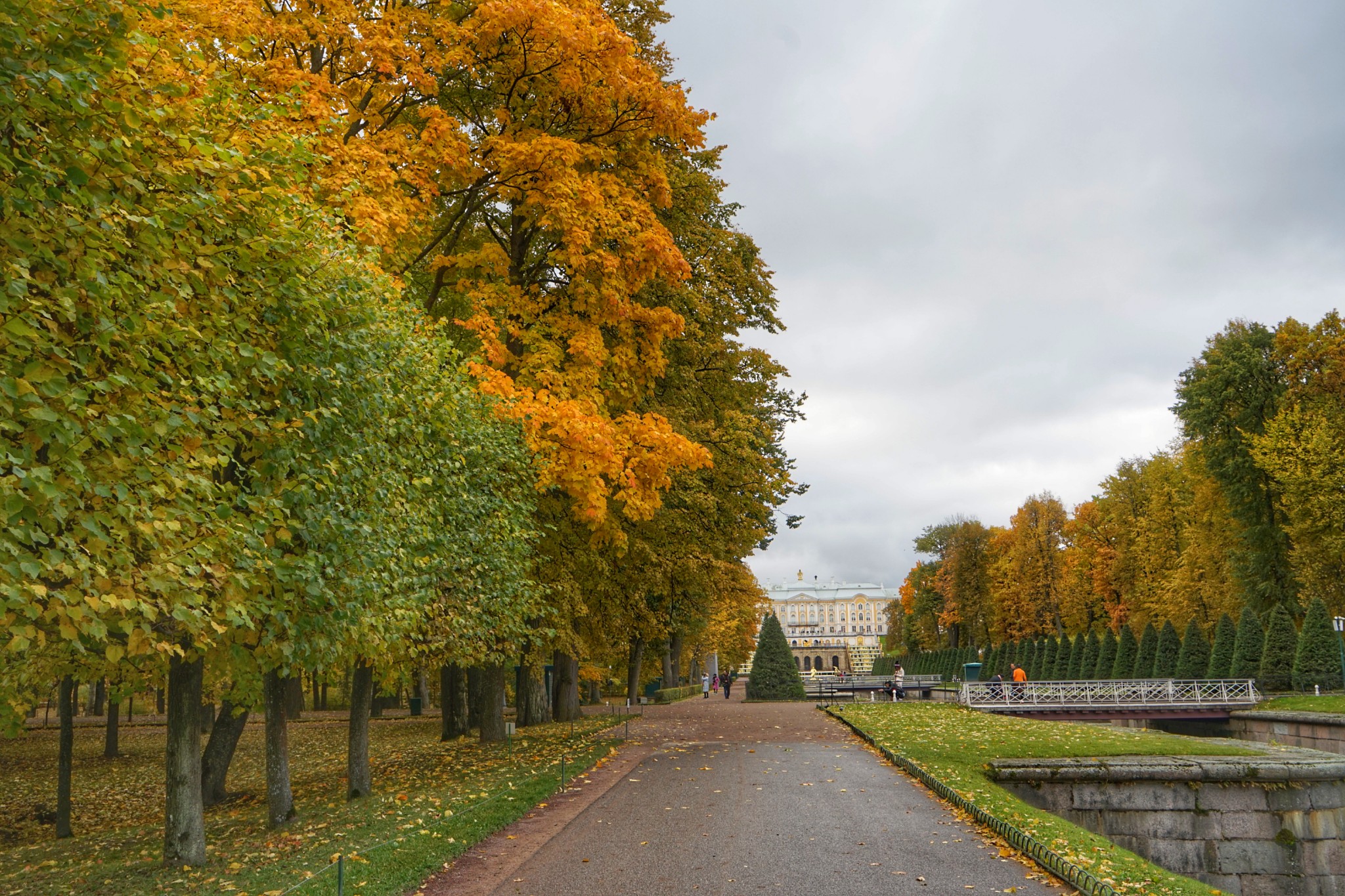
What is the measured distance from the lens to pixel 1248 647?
3656 cm

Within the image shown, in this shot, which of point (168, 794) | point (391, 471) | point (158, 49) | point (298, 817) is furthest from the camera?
point (298, 817)

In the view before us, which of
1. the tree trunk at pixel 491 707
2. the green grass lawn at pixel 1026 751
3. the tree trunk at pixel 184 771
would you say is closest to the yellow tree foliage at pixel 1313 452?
the green grass lawn at pixel 1026 751

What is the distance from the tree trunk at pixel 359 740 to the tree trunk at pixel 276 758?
1.48 meters

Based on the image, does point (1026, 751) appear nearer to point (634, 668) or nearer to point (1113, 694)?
point (1113, 694)

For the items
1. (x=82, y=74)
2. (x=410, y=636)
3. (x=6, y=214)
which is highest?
(x=82, y=74)

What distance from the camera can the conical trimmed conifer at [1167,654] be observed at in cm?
4031

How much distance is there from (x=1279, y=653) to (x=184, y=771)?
38.1 m

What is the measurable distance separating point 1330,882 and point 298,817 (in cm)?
1576

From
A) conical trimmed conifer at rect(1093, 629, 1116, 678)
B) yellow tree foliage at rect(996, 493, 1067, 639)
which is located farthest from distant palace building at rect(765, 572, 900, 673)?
conical trimmed conifer at rect(1093, 629, 1116, 678)

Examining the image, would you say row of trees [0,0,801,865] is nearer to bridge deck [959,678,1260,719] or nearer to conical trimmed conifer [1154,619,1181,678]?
bridge deck [959,678,1260,719]

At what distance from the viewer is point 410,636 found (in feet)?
43.2

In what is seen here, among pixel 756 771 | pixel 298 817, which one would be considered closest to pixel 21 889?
pixel 298 817

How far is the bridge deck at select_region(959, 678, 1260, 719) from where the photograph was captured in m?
33.7

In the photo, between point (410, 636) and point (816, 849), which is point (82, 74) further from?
point (816, 849)
